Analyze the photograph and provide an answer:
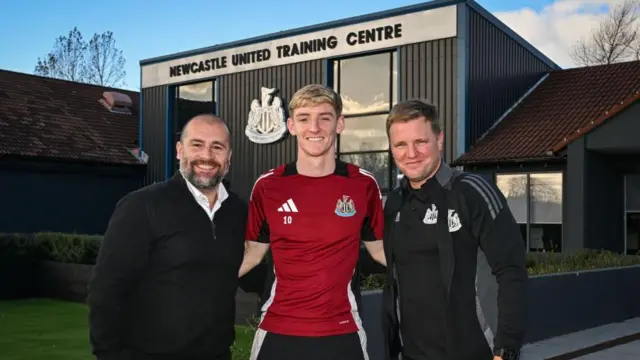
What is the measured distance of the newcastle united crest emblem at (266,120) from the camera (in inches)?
846

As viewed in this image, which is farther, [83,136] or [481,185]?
[83,136]

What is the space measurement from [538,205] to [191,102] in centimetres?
1358

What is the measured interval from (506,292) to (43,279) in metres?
13.1

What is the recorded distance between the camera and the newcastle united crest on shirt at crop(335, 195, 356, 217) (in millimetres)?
3781

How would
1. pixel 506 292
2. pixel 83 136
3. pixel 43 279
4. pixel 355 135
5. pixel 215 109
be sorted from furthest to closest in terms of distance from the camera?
pixel 83 136 < pixel 215 109 < pixel 355 135 < pixel 43 279 < pixel 506 292

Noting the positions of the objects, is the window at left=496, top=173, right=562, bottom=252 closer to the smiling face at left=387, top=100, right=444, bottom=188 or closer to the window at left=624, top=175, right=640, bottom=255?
the window at left=624, top=175, right=640, bottom=255

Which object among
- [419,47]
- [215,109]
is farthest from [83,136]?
[419,47]

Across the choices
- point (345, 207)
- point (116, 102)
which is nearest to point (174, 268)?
point (345, 207)

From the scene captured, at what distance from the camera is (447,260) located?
3457 millimetres

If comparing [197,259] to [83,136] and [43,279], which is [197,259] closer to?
[43,279]

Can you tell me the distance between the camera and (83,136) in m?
25.7

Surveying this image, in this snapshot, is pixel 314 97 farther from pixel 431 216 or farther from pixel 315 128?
pixel 431 216

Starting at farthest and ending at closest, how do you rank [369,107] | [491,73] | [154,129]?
[154,129] → [369,107] → [491,73]

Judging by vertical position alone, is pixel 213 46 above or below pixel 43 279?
above
